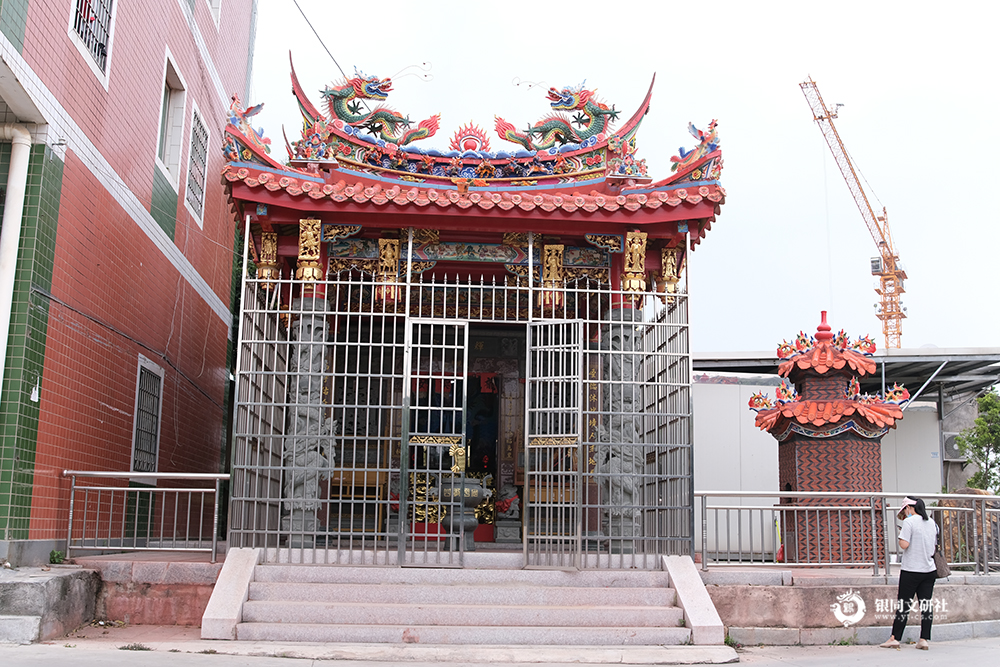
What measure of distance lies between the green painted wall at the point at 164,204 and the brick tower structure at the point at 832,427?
31.2ft

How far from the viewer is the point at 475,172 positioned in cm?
1180

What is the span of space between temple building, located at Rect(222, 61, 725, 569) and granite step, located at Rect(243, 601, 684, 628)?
796 millimetres

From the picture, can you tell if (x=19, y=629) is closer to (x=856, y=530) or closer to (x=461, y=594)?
(x=461, y=594)

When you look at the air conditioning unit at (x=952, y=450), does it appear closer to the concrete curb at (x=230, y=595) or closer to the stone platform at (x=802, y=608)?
the stone platform at (x=802, y=608)

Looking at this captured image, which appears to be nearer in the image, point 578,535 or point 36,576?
point 36,576

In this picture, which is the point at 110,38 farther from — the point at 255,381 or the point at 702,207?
the point at 702,207

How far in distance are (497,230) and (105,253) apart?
16.1ft

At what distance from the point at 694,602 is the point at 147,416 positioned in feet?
27.5

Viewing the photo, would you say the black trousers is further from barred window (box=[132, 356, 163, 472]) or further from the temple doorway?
barred window (box=[132, 356, 163, 472])

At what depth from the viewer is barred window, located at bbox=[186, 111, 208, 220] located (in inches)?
604

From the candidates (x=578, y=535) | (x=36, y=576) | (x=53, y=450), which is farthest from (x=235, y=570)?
(x=578, y=535)

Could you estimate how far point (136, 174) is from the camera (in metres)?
12.3

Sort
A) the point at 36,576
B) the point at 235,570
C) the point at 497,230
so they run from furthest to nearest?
1. the point at 497,230
2. the point at 235,570
3. the point at 36,576

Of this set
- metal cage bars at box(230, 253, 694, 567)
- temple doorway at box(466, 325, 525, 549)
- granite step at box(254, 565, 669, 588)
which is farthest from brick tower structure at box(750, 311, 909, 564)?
temple doorway at box(466, 325, 525, 549)
